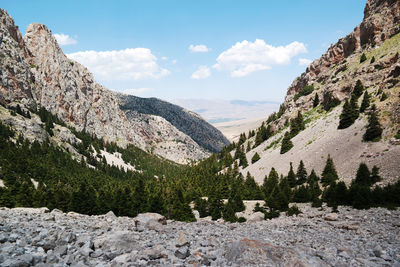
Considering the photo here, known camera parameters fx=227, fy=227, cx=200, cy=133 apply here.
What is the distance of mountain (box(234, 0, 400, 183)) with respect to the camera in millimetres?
50031

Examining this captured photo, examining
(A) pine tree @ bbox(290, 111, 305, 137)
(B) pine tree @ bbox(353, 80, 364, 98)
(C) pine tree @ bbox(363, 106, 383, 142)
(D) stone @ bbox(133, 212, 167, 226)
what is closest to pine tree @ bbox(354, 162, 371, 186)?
(C) pine tree @ bbox(363, 106, 383, 142)

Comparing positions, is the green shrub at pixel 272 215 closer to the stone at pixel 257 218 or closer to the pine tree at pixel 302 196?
the stone at pixel 257 218

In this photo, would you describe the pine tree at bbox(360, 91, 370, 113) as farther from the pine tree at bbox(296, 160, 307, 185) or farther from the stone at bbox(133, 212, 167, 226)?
the stone at bbox(133, 212, 167, 226)

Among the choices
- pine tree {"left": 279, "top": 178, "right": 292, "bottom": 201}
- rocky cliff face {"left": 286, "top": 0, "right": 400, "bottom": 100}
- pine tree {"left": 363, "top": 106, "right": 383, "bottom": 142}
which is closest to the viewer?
pine tree {"left": 279, "top": 178, "right": 292, "bottom": 201}

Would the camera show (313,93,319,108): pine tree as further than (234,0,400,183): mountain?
Yes

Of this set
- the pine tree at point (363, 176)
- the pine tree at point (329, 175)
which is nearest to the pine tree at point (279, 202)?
the pine tree at point (329, 175)

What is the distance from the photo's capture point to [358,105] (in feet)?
233

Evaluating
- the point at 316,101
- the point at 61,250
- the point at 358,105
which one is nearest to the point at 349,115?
the point at 358,105

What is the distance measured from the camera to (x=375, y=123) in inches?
2048

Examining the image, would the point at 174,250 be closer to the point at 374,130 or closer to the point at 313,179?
the point at 313,179

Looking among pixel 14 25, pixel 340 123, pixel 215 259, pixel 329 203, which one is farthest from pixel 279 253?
pixel 14 25

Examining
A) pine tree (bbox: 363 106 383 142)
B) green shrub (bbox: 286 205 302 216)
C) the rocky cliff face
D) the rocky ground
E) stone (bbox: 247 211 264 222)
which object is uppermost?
the rocky cliff face

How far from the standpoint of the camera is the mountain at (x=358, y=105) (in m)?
50.0

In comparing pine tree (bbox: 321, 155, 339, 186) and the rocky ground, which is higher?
pine tree (bbox: 321, 155, 339, 186)
